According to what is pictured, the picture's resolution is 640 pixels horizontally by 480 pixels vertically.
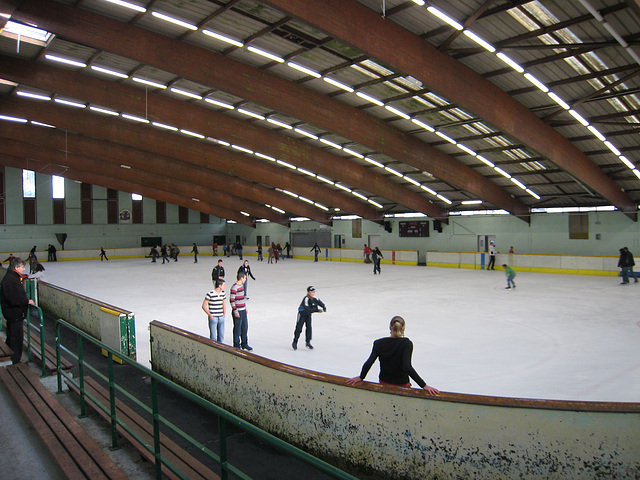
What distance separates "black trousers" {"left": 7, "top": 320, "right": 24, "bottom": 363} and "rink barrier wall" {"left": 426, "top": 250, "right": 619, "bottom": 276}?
28043 millimetres

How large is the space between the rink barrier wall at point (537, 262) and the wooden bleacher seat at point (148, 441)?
2740 cm

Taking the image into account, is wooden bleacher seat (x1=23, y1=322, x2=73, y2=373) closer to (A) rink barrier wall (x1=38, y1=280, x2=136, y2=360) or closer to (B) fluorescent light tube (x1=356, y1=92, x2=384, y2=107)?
(A) rink barrier wall (x1=38, y1=280, x2=136, y2=360)

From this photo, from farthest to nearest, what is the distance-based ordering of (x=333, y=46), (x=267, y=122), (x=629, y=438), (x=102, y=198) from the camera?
1. (x=102, y=198)
2. (x=267, y=122)
3. (x=333, y=46)
4. (x=629, y=438)

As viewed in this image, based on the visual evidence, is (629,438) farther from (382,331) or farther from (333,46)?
(333,46)

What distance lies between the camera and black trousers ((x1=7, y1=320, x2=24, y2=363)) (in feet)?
22.8

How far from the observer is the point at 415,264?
3512 cm

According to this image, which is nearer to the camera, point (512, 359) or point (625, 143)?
point (512, 359)

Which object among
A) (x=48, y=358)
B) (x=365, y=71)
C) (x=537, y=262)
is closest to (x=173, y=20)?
(x=365, y=71)

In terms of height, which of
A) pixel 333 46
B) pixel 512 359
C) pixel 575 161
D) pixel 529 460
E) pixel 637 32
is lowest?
pixel 512 359

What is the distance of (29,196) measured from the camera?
42188mm

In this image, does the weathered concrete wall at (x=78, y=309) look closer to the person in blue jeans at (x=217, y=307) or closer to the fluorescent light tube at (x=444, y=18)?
the person in blue jeans at (x=217, y=307)

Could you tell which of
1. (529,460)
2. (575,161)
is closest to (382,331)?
(529,460)

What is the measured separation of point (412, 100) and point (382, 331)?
10468 mm

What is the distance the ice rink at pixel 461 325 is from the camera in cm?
832
